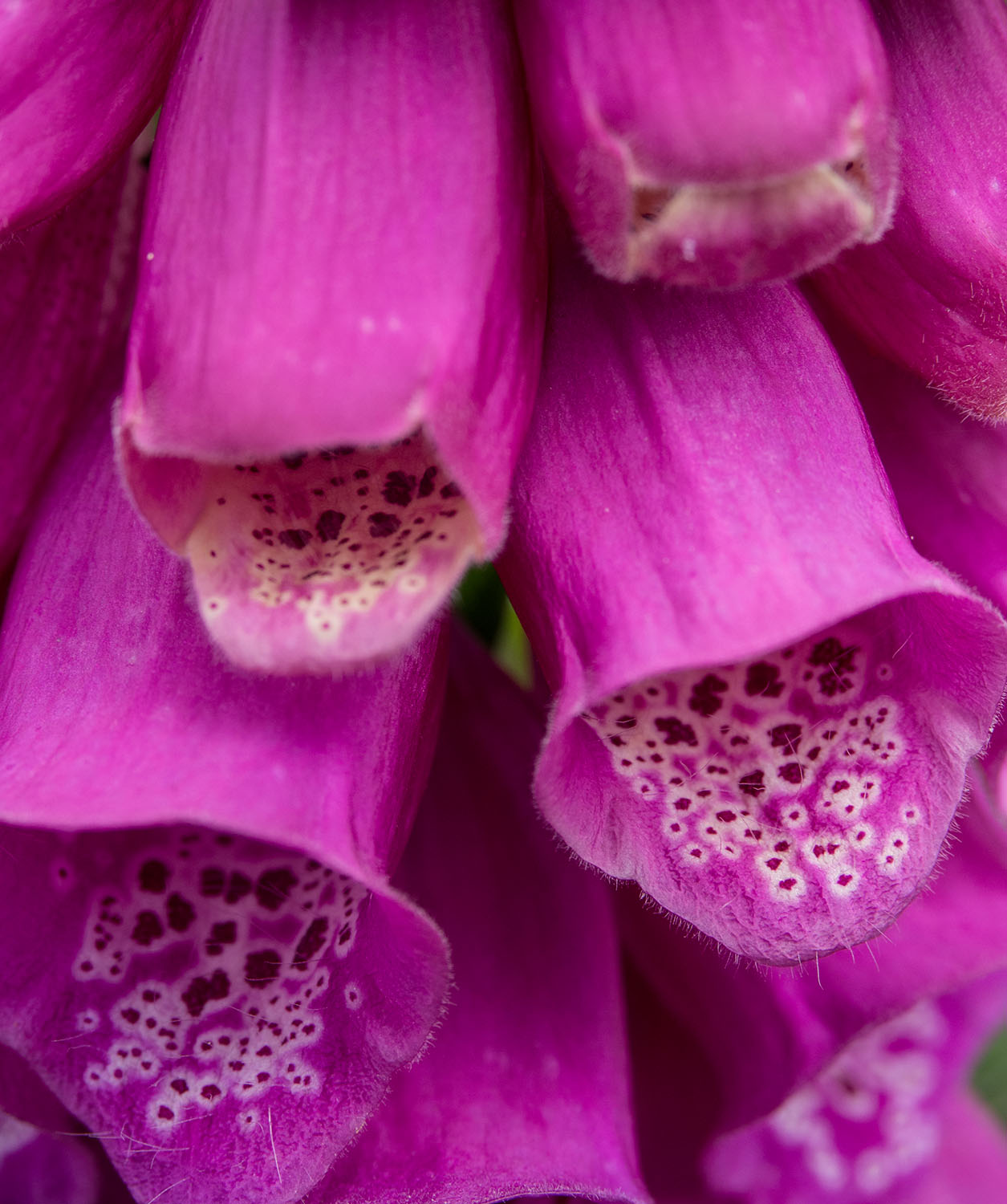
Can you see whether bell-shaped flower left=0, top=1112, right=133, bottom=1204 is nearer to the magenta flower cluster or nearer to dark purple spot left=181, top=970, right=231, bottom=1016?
the magenta flower cluster

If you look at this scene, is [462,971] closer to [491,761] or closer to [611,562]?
[491,761]

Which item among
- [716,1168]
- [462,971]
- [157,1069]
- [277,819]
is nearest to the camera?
[277,819]

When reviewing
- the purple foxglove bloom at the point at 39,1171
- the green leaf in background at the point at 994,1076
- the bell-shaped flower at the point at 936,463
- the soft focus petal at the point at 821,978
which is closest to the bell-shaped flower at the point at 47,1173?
the purple foxglove bloom at the point at 39,1171

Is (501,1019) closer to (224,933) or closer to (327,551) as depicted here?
(224,933)

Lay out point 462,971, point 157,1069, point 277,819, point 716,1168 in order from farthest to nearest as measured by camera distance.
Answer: point 716,1168, point 462,971, point 157,1069, point 277,819

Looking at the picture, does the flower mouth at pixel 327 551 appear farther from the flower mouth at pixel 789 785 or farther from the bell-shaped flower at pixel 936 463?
the bell-shaped flower at pixel 936 463

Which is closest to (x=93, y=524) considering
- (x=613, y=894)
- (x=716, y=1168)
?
(x=613, y=894)

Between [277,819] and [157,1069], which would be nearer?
[277,819]
